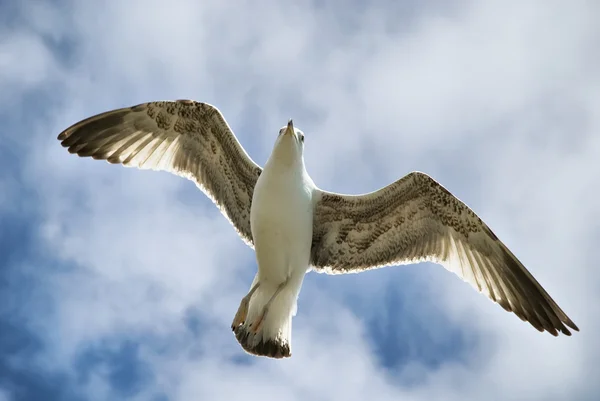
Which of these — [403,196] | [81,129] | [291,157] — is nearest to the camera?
[291,157]

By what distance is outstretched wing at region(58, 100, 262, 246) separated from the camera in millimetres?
8977

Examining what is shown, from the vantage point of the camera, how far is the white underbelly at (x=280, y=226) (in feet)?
26.3

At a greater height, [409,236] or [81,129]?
[81,129]

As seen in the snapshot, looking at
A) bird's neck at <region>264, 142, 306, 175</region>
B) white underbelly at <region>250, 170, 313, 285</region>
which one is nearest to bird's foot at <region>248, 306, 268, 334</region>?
white underbelly at <region>250, 170, 313, 285</region>

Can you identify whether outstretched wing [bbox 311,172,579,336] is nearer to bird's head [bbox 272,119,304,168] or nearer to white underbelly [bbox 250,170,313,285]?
white underbelly [bbox 250,170,313,285]

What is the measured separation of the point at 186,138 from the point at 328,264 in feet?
8.00

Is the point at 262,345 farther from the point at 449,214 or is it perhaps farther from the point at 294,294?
the point at 449,214

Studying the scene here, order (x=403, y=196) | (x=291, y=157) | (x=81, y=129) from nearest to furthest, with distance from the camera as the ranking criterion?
(x=291, y=157) < (x=403, y=196) < (x=81, y=129)

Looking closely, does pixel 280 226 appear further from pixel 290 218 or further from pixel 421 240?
pixel 421 240

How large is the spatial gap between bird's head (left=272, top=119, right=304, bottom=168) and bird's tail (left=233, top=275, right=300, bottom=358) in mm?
1481

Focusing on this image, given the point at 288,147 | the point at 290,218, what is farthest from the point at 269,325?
the point at 288,147

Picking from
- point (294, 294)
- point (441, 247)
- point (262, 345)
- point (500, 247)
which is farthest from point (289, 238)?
point (500, 247)

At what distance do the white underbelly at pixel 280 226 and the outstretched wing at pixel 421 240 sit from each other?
1.56ft

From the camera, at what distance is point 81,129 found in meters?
9.21
